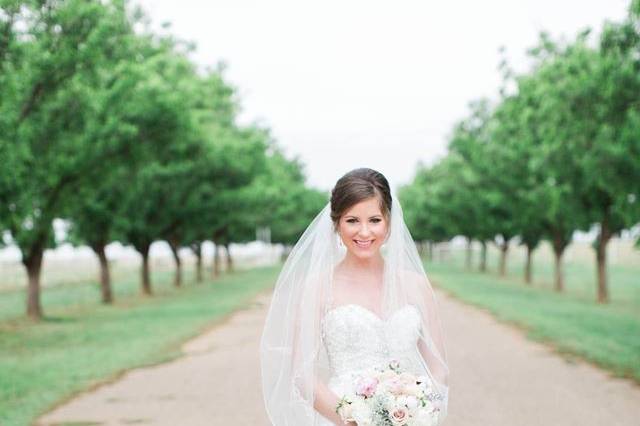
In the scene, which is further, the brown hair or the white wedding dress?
the white wedding dress

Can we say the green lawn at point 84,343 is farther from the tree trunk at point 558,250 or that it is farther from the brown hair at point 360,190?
the tree trunk at point 558,250

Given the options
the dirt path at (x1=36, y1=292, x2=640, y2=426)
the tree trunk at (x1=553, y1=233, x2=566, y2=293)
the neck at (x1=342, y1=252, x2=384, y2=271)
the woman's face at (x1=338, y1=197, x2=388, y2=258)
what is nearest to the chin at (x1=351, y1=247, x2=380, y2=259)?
the woman's face at (x1=338, y1=197, x2=388, y2=258)

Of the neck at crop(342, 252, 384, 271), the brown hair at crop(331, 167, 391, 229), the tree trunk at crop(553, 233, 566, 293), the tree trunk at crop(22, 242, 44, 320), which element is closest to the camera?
the brown hair at crop(331, 167, 391, 229)

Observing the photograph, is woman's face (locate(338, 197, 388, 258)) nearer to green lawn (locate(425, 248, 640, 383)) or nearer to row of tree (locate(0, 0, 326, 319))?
green lawn (locate(425, 248, 640, 383))

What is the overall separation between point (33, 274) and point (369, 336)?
65.6 ft

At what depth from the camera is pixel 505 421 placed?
8.08 m

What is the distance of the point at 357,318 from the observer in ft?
12.4

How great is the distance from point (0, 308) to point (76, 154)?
11.9 m

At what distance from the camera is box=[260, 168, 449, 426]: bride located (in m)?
3.70

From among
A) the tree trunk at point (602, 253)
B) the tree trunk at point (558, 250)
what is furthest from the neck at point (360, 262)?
the tree trunk at point (558, 250)

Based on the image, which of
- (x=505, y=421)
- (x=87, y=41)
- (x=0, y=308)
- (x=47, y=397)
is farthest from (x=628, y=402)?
Result: (x=0, y=308)

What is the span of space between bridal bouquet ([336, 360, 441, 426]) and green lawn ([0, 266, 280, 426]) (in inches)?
238

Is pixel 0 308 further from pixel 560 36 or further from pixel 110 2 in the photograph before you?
pixel 560 36

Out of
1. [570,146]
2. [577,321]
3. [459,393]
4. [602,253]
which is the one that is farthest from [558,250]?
[459,393]
